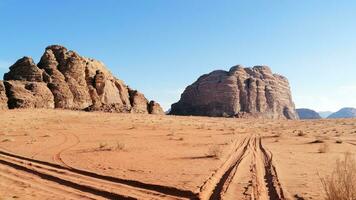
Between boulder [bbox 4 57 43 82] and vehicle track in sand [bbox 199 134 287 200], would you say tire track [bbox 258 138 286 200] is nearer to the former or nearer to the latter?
vehicle track in sand [bbox 199 134 287 200]

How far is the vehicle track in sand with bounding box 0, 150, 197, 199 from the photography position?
25.7ft

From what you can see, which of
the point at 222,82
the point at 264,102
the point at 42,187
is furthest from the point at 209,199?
the point at 264,102

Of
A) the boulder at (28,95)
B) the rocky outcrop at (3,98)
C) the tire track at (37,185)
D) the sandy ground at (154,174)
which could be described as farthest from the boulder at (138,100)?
the tire track at (37,185)

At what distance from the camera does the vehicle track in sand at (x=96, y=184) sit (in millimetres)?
7821

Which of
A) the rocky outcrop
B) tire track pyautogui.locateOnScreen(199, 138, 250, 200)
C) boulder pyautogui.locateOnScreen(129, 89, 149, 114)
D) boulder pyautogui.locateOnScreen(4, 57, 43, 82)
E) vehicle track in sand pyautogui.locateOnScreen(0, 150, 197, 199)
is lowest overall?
vehicle track in sand pyautogui.locateOnScreen(0, 150, 197, 199)

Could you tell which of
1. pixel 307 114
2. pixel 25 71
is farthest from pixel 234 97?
pixel 307 114

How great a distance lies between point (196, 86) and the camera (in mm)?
109750

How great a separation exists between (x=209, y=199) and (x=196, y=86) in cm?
10267

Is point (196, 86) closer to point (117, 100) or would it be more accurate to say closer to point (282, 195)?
point (117, 100)

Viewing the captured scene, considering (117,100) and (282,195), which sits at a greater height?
(117,100)

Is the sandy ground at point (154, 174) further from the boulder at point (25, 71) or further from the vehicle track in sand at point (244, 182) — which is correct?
the boulder at point (25, 71)

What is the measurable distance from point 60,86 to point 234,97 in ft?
191

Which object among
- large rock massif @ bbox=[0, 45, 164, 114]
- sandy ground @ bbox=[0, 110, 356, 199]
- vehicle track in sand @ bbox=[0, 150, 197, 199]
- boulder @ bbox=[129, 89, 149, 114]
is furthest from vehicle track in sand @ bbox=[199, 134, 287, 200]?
boulder @ bbox=[129, 89, 149, 114]

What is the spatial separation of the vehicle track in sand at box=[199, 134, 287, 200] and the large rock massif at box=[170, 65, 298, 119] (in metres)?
84.1
